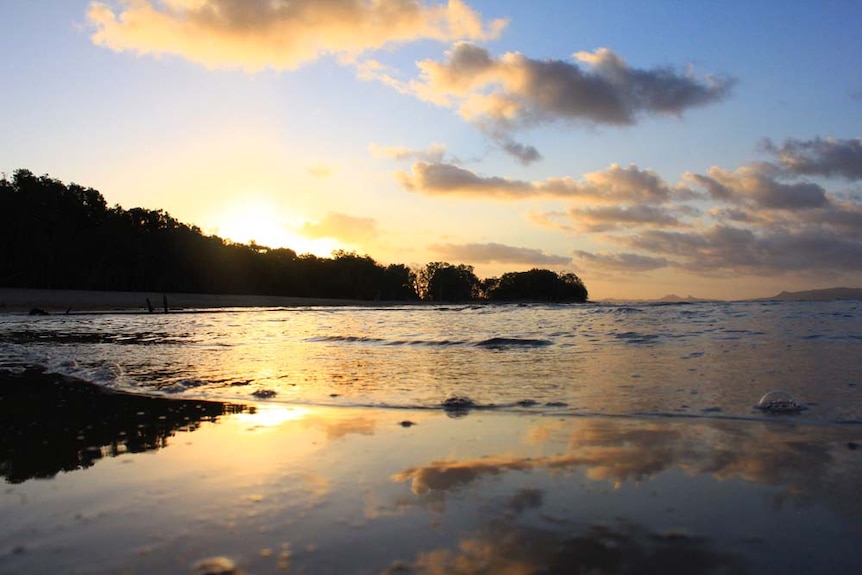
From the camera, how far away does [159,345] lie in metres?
14.5

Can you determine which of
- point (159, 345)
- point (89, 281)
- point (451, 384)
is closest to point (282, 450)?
point (451, 384)

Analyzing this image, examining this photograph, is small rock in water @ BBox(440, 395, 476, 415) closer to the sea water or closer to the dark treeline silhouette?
the sea water

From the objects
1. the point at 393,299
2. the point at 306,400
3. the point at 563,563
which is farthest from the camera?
the point at 393,299

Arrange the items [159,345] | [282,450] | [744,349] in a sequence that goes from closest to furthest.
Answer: [282,450] → [744,349] → [159,345]

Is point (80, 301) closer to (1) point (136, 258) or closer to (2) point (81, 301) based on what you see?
(2) point (81, 301)

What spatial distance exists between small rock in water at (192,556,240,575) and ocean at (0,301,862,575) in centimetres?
1

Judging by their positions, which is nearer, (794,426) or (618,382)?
(794,426)

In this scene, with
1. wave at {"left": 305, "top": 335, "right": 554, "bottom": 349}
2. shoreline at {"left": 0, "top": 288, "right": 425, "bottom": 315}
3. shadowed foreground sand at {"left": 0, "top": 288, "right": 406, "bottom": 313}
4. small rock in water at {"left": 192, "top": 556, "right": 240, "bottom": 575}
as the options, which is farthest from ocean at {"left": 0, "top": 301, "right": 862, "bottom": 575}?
shadowed foreground sand at {"left": 0, "top": 288, "right": 406, "bottom": 313}

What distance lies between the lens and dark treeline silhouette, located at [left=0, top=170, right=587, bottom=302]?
65.1 metres

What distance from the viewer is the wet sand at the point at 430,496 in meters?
2.50

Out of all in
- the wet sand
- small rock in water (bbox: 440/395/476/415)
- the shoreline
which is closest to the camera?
the wet sand

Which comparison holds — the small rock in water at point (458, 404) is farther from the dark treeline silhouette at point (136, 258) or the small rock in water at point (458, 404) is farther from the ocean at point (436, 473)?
the dark treeline silhouette at point (136, 258)

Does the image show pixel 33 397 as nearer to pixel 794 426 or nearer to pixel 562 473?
pixel 562 473

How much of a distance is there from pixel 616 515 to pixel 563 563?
675mm
